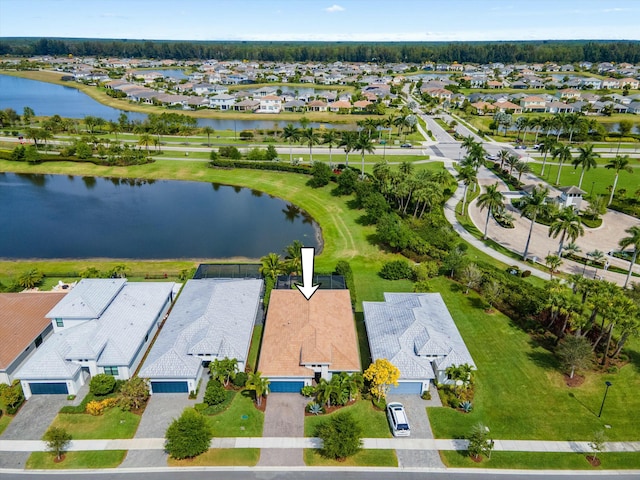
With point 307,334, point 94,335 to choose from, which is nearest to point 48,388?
point 94,335

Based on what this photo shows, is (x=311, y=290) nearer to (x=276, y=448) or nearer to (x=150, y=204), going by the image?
(x=276, y=448)

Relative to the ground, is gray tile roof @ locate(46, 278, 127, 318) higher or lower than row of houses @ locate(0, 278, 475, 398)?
higher

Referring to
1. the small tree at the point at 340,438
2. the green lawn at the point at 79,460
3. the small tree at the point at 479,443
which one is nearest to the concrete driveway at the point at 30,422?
the green lawn at the point at 79,460

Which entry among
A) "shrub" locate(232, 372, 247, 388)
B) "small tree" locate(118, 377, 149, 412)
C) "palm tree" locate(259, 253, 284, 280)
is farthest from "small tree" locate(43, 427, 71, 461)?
"palm tree" locate(259, 253, 284, 280)

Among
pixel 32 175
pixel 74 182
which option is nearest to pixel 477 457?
pixel 74 182

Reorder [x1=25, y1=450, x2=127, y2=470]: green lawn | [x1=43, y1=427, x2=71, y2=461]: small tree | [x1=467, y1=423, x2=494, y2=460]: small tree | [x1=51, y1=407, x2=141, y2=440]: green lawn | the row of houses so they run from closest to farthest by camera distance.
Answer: [x1=43, y1=427, x2=71, y2=461]: small tree, [x1=25, y1=450, x2=127, y2=470]: green lawn, [x1=467, y1=423, x2=494, y2=460]: small tree, [x1=51, y1=407, x2=141, y2=440]: green lawn, the row of houses

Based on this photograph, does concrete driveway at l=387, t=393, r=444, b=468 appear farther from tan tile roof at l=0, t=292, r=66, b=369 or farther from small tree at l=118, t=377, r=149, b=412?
tan tile roof at l=0, t=292, r=66, b=369
